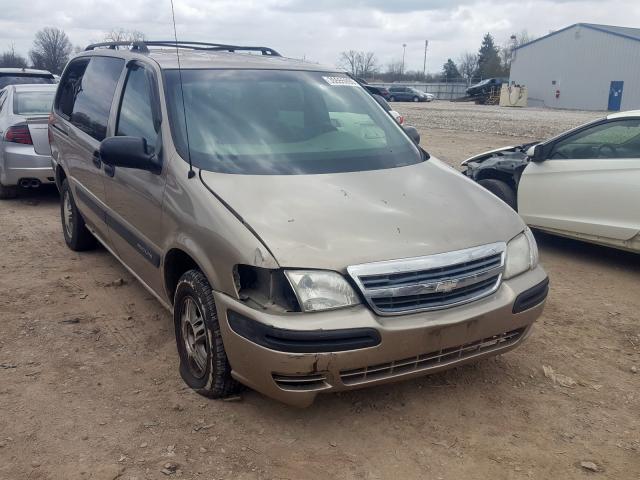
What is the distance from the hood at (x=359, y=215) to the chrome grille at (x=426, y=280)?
2.0 inches

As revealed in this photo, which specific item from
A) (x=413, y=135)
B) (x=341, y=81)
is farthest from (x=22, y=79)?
(x=413, y=135)

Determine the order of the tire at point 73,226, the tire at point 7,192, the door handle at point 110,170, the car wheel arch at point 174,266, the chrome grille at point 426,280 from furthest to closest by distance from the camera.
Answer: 1. the tire at point 7,192
2. the tire at point 73,226
3. the door handle at point 110,170
4. the car wheel arch at point 174,266
5. the chrome grille at point 426,280

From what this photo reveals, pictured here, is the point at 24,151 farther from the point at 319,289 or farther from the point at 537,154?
the point at 319,289

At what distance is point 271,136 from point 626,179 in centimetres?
354

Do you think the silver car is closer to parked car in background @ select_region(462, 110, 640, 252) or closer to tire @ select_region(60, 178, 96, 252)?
tire @ select_region(60, 178, 96, 252)

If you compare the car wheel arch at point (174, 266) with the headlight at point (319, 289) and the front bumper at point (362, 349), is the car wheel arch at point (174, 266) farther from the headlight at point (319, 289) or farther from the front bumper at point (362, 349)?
the headlight at point (319, 289)

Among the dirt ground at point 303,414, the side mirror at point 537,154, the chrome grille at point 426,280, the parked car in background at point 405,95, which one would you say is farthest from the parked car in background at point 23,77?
the parked car in background at point 405,95

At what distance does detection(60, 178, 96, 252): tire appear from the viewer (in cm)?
596

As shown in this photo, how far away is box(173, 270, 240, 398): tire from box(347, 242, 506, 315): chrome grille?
32.2 inches

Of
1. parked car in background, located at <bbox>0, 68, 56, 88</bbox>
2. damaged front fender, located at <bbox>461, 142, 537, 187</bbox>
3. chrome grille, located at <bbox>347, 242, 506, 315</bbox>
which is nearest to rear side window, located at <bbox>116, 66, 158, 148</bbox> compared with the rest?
chrome grille, located at <bbox>347, 242, 506, 315</bbox>

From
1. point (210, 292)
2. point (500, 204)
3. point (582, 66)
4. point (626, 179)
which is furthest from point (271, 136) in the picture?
point (582, 66)

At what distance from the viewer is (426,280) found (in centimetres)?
302

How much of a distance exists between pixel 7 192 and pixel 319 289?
24.5 feet

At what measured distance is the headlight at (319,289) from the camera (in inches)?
114
